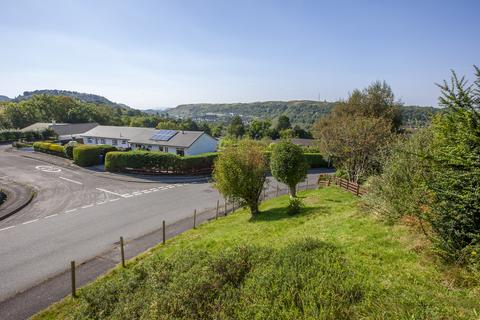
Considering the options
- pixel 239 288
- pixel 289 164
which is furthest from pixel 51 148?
pixel 239 288

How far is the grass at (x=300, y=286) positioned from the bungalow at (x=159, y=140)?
106 feet

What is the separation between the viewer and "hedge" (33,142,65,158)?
40.9 metres

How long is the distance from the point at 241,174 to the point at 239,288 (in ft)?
34.8

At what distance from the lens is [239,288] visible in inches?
237

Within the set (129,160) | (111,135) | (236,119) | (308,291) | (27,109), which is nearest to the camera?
(308,291)

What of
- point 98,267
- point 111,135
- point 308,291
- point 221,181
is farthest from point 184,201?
point 111,135

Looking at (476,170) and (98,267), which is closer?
(476,170)

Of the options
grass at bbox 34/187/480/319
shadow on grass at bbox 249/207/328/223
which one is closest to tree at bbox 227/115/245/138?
shadow on grass at bbox 249/207/328/223

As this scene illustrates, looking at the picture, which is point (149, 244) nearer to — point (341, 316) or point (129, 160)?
point (341, 316)

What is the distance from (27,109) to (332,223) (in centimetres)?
9810

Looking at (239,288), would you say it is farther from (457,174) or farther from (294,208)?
(294,208)

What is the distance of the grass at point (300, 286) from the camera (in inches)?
189

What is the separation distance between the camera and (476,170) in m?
5.89

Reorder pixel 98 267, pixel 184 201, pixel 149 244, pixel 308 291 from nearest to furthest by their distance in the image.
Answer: pixel 308 291 → pixel 98 267 → pixel 149 244 → pixel 184 201
